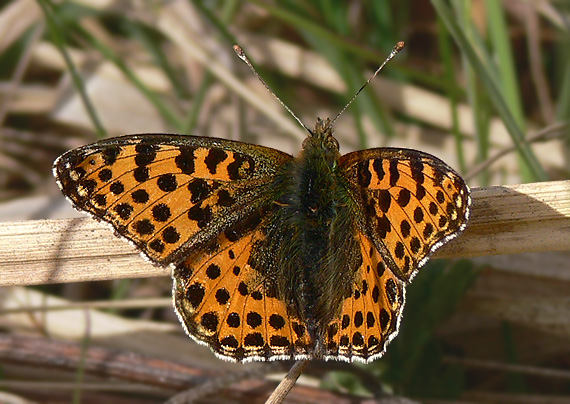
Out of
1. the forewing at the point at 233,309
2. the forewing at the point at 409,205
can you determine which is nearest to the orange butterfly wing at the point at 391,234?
the forewing at the point at 409,205

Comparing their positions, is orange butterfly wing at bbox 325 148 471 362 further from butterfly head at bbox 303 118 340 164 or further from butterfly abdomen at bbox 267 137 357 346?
butterfly head at bbox 303 118 340 164

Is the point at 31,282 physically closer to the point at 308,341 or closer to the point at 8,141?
the point at 308,341

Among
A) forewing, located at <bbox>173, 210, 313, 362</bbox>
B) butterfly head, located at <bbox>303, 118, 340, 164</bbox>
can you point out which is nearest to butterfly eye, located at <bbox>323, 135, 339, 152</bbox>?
butterfly head, located at <bbox>303, 118, 340, 164</bbox>

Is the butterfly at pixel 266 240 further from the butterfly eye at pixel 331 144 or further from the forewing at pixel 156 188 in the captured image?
the butterfly eye at pixel 331 144

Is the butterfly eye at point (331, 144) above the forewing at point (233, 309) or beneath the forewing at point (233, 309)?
above

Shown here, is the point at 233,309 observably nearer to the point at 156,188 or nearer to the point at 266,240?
the point at 266,240

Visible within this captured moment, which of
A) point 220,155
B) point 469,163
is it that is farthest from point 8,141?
point 469,163
